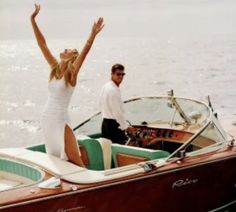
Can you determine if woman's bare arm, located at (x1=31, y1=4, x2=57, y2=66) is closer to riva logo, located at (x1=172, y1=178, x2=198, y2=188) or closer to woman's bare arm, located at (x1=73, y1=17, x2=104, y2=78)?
woman's bare arm, located at (x1=73, y1=17, x2=104, y2=78)

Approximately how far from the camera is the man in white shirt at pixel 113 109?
21.9 feet

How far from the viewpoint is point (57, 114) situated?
5.72 meters

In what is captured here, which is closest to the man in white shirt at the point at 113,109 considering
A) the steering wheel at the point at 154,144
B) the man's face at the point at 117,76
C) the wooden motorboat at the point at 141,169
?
the man's face at the point at 117,76

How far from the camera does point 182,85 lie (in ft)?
105

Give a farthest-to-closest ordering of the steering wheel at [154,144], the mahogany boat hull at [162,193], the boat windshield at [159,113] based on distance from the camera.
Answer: the steering wheel at [154,144] < the boat windshield at [159,113] < the mahogany boat hull at [162,193]

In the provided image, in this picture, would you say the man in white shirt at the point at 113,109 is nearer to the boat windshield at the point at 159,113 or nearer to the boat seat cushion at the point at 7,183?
the boat windshield at the point at 159,113

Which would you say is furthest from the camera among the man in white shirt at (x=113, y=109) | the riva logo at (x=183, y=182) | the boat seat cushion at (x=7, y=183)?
the man in white shirt at (x=113, y=109)

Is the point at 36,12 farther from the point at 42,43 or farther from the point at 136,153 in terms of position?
the point at 136,153

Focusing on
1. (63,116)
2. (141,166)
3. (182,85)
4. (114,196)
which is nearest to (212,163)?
(141,166)

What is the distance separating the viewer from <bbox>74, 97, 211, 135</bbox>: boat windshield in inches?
296

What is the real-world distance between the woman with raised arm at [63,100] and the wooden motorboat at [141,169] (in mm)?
146

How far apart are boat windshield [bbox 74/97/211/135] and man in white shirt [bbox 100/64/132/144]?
1.73ft

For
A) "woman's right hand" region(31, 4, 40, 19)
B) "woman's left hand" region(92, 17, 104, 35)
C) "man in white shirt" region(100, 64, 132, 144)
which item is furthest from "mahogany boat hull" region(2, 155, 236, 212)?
"woman's right hand" region(31, 4, 40, 19)

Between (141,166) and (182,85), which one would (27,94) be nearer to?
(182,85)
